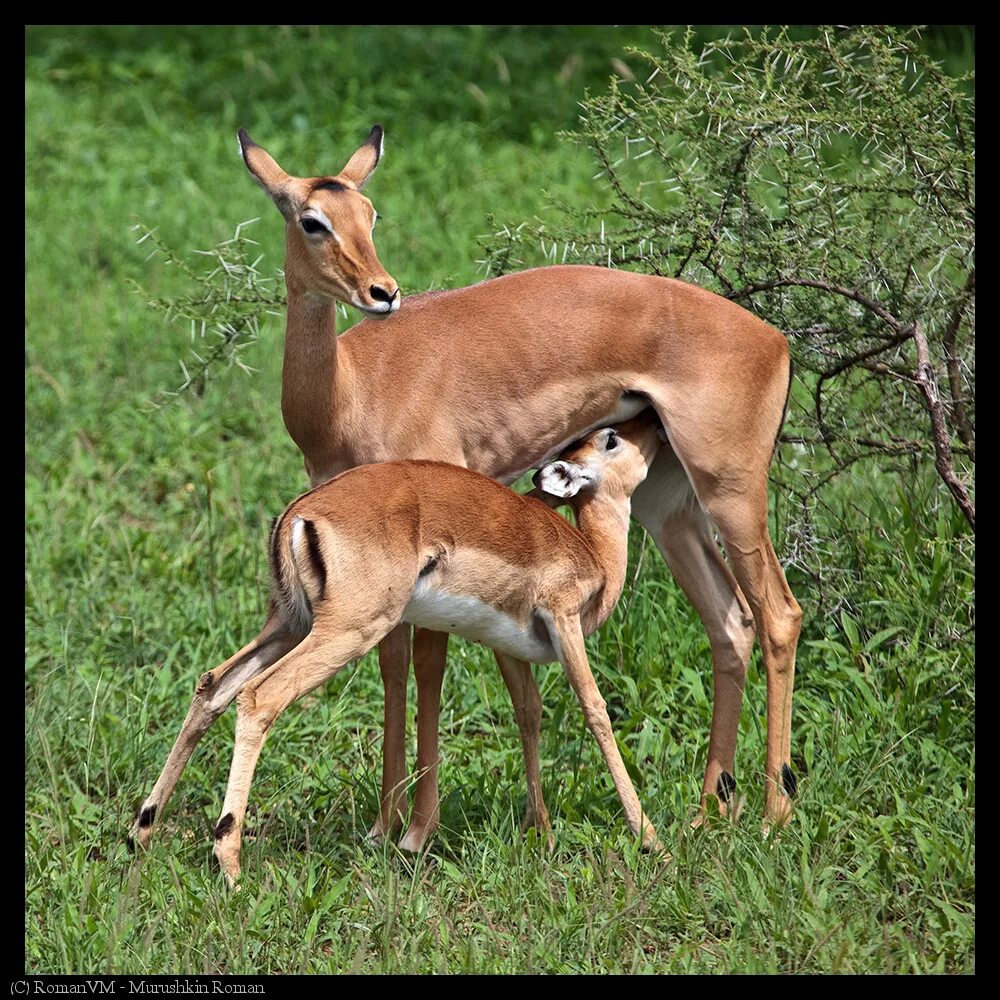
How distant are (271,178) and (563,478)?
1.24 m

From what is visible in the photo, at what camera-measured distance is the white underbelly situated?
4.25 meters

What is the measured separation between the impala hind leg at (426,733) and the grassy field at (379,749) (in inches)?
3.4

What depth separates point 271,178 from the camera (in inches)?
177

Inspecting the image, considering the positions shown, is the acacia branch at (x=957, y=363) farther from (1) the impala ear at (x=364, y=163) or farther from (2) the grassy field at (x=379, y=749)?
(1) the impala ear at (x=364, y=163)

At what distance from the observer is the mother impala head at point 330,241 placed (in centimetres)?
423

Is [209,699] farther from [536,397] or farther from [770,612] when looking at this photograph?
[770,612]

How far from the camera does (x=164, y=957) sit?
3.90 metres

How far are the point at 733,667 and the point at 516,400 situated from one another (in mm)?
1154

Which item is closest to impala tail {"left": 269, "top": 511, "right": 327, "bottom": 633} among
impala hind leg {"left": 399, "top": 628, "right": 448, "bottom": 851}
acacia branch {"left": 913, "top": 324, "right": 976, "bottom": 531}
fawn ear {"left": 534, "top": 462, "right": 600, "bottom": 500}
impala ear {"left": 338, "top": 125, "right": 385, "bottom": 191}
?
impala hind leg {"left": 399, "top": 628, "right": 448, "bottom": 851}

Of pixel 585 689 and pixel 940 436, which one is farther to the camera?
pixel 940 436

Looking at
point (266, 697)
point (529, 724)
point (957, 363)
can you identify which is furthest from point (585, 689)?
point (957, 363)
